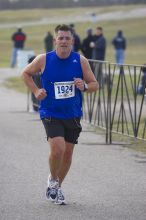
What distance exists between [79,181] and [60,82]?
1850 millimetres

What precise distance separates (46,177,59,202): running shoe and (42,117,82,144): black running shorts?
1.45 ft

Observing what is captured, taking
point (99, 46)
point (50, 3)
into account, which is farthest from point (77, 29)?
point (99, 46)

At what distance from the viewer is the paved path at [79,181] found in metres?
8.26

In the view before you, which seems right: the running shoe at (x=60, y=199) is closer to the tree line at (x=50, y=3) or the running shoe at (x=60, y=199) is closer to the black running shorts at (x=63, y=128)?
the black running shorts at (x=63, y=128)

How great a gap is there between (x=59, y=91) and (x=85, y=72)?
1.19ft

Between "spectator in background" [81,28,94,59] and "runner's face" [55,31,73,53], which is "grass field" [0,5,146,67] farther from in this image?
"runner's face" [55,31,73,53]

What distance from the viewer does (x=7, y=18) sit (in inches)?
3546

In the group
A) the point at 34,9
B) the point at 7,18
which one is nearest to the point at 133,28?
the point at 7,18

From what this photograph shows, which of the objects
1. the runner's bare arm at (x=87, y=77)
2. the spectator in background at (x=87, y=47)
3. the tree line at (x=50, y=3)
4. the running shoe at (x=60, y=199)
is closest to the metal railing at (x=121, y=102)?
the runner's bare arm at (x=87, y=77)

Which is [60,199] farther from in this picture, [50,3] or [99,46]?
[50,3]

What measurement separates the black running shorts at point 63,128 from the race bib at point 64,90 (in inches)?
9.7

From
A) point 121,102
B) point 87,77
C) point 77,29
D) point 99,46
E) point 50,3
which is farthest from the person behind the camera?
point 50,3

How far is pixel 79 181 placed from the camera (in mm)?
10117

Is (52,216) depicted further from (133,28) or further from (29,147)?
(133,28)
